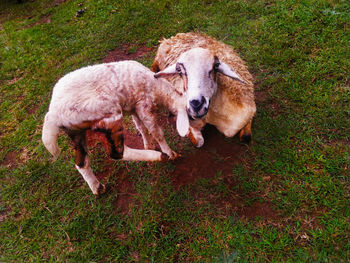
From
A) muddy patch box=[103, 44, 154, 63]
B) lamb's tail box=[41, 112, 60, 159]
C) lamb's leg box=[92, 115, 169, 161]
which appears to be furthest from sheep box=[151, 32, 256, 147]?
lamb's tail box=[41, 112, 60, 159]

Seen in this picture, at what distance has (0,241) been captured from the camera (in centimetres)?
284

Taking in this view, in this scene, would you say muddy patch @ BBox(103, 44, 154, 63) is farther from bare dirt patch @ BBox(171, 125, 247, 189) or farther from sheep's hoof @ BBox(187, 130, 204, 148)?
bare dirt patch @ BBox(171, 125, 247, 189)

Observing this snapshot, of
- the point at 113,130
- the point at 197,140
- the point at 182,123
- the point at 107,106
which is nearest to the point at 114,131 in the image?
the point at 113,130

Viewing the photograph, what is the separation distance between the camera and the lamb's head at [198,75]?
7.98 feet

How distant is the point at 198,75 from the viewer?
102 inches

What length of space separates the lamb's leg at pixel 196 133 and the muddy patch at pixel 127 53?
9.08 feet

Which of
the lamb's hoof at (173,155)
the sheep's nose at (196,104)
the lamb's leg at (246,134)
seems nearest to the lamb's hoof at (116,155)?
the lamb's hoof at (173,155)

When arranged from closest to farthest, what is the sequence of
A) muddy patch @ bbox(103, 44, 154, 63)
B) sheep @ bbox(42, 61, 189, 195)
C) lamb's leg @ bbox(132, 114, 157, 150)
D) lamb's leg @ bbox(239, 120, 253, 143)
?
sheep @ bbox(42, 61, 189, 195) < lamb's leg @ bbox(239, 120, 253, 143) < lamb's leg @ bbox(132, 114, 157, 150) < muddy patch @ bbox(103, 44, 154, 63)

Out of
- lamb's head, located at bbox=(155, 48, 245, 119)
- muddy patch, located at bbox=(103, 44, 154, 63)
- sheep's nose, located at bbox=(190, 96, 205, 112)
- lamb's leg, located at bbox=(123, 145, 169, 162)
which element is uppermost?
lamb's head, located at bbox=(155, 48, 245, 119)

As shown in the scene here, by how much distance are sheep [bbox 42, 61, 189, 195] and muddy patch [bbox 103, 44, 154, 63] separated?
2.47 m

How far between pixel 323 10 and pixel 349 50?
134 centimetres

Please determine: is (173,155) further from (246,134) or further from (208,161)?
(246,134)

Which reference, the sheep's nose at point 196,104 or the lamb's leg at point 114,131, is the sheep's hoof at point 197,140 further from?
the lamb's leg at point 114,131

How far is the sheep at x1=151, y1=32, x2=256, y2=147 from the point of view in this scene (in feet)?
8.40
